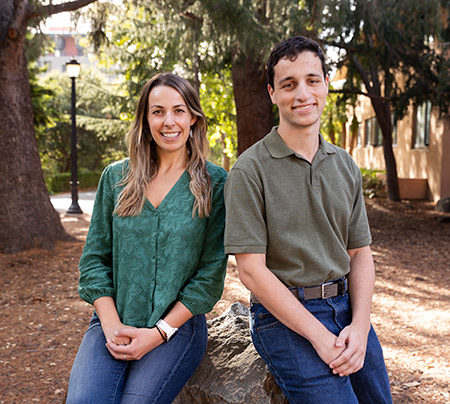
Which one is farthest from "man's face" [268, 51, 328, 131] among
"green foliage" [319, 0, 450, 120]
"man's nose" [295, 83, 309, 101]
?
"green foliage" [319, 0, 450, 120]

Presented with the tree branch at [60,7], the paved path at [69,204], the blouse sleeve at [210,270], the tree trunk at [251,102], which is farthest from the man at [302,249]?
the paved path at [69,204]

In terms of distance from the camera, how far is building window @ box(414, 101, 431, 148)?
1602cm

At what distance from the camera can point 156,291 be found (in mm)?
2461

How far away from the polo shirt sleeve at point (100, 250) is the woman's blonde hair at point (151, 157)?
102 millimetres

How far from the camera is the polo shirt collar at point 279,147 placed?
232 cm

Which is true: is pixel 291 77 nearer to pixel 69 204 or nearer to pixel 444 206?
pixel 444 206

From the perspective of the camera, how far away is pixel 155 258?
249 cm

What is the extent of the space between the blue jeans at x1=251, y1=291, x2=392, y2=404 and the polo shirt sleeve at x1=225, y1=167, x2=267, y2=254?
0.32 meters

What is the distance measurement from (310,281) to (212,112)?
631 inches

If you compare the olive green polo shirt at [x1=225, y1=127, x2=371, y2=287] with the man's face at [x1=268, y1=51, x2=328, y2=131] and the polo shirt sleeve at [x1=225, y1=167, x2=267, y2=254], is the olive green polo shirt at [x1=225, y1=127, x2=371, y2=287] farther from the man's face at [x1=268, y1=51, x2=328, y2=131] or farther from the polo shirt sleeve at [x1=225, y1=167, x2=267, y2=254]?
the man's face at [x1=268, y1=51, x2=328, y2=131]

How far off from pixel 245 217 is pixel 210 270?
16.9 inches

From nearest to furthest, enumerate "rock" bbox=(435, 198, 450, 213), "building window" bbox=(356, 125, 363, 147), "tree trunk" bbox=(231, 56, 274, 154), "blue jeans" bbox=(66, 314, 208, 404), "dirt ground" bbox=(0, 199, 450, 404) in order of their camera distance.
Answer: "blue jeans" bbox=(66, 314, 208, 404), "dirt ground" bbox=(0, 199, 450, 404), "tree trunk" bbox=(231, 56, 274, 154), "rock" bbox=(435, 198, 450, 213), "building window" bbox=(356, 125, 363, 147)

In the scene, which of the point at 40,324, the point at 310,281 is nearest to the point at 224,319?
the point at 310,281

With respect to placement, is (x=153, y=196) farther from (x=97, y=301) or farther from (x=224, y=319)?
(x=224, y=319)
